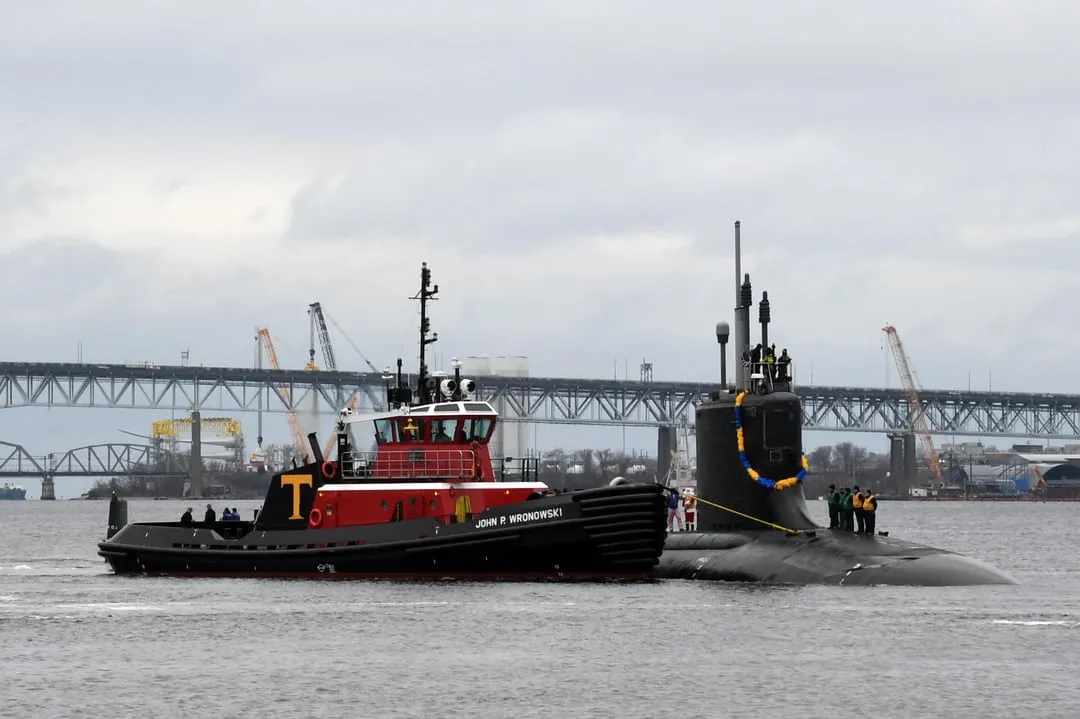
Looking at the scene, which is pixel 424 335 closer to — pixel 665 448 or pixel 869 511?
pixel 869 511

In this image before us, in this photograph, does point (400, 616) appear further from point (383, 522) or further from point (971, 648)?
point (971, 648)

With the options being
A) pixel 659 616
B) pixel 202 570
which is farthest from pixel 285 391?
pixel 659 616

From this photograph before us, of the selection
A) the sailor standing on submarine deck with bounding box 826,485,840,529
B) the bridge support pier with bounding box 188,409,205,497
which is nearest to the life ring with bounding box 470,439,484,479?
the sailor standing on submarine deck with bounding box 826,485,840,529

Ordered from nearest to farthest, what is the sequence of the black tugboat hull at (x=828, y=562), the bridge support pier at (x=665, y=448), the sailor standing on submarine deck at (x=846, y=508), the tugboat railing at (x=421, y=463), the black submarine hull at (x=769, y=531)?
the black tugboat hull at (x=828, y=562) → the black submarine hull at (x=769, y=531) → the sailor standing on submarine deck at (x=846, y=508) → the tugboat railing at (x=421, y=463) → the bridge support pier at (x=665, y=448)

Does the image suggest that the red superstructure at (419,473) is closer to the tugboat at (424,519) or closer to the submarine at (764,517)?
the tugboat at (424,519)

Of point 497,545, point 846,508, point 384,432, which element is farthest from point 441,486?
point 846,508

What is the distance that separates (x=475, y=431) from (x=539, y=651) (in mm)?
13392

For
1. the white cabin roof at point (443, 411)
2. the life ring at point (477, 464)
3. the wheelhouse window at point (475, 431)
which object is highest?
the white cabin roof at point (443, 411)

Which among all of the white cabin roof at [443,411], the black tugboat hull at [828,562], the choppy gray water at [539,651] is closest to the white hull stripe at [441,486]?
the white cabin roof at [443,411]

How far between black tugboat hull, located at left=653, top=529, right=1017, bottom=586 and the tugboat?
1404 millimetres

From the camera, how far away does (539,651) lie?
94.9ft

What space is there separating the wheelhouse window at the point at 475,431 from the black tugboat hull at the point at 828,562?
234 inches

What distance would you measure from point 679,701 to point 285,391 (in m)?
171

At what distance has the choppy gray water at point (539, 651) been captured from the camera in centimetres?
2442
